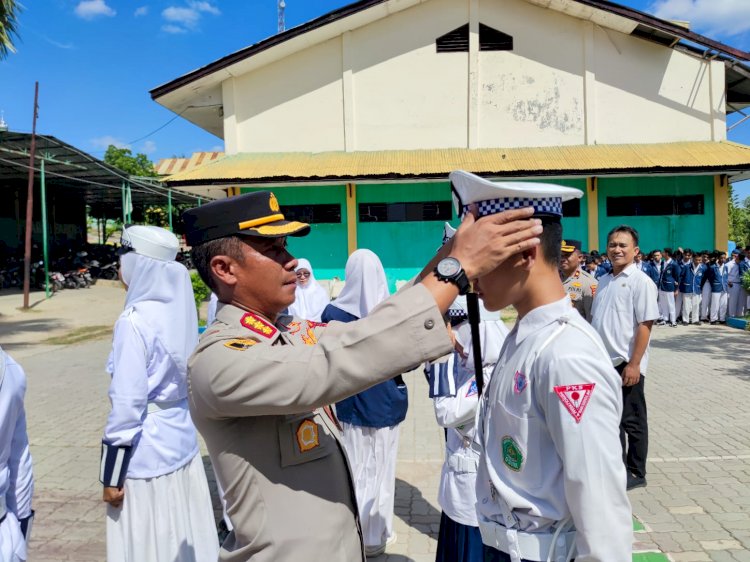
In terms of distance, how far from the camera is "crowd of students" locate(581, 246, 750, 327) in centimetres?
1470

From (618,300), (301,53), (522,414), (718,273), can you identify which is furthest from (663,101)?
(522,414)

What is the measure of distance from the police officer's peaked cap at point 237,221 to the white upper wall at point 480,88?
15.3 m

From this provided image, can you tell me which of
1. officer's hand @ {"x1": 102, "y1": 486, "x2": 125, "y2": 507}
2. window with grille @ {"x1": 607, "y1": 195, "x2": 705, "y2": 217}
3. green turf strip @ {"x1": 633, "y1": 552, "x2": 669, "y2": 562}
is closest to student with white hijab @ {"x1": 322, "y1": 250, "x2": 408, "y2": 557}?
officer's hand @ {"x1": 102, "y1": 486, "x2": 125, "y2": 507}

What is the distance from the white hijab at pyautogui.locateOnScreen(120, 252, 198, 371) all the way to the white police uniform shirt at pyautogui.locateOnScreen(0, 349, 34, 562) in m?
0.81

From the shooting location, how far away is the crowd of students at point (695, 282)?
579 inches

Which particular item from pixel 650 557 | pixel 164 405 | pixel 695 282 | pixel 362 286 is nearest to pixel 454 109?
pixel 695 282

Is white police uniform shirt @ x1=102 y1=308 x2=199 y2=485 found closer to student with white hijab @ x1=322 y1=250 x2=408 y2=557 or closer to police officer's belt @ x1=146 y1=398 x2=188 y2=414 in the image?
police officer's belt @ x1=146 y1=398 x2=188 y2=414

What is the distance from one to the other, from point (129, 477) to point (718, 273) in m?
15.6

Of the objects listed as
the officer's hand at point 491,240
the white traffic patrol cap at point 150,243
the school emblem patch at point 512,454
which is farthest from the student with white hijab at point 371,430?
the officer's hand at point 491,240

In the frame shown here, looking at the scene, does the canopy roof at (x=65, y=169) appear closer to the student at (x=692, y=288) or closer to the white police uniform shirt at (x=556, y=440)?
the student at (x=692, y=288)

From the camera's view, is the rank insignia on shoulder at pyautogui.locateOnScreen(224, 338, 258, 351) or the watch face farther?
the rank insignia on shoulder at pyautogui.locateOnScreen(224, 338, 258, 351)

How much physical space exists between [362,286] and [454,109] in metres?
13.6

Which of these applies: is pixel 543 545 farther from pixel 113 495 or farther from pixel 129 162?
pixel 129 162

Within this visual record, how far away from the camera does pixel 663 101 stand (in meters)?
16.2
